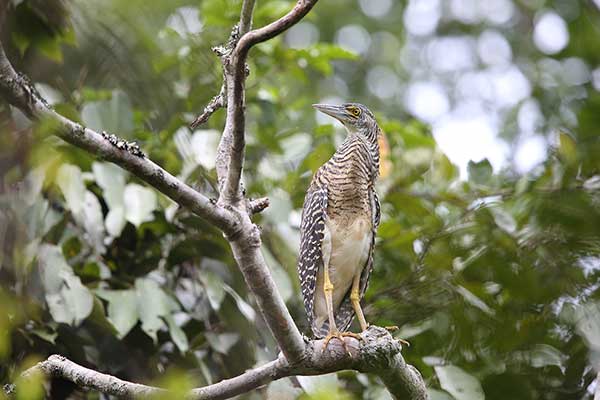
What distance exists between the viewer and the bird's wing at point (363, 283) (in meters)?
3.71

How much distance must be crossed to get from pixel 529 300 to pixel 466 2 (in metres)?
8.03

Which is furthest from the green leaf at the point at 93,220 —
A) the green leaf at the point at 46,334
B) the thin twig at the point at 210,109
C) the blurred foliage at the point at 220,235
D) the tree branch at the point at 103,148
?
the tree branch at the point at 103,148

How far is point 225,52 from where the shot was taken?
2234 mm

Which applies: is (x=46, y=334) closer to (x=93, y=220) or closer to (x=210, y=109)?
(x=93, y=220)

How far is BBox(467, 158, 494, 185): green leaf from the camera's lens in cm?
411

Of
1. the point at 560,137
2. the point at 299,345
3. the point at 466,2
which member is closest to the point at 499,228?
the point at 560,137

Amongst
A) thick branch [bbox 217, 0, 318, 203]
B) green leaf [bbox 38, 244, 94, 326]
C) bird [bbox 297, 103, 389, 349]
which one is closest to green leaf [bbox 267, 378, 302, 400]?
bird [bbox 297, 103, 389, 349]

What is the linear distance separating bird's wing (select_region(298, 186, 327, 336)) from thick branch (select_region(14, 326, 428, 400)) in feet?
2.44

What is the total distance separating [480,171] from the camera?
4.14m

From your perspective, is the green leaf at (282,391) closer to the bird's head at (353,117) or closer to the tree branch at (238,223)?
the tree branch at (238,223)

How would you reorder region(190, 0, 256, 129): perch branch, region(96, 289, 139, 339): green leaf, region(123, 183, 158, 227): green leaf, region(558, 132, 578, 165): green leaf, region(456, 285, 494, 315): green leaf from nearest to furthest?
region(190, 0, 256, 129): perch branch → region(456, 285, 494, 315): green leaf → region(558, 132, 578, 165): green leaf → region(96, 289, 139, 339): green leaf → region(123, 183, 158, 227): green leaf

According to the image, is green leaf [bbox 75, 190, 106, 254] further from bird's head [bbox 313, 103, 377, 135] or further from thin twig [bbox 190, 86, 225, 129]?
thin twig [bbox 190, 86, 225, 129]

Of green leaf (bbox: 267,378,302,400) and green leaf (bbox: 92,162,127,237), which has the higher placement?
green leaf (bbox: 92,162,127,237)

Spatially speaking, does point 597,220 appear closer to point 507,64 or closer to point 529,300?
point 529,300
